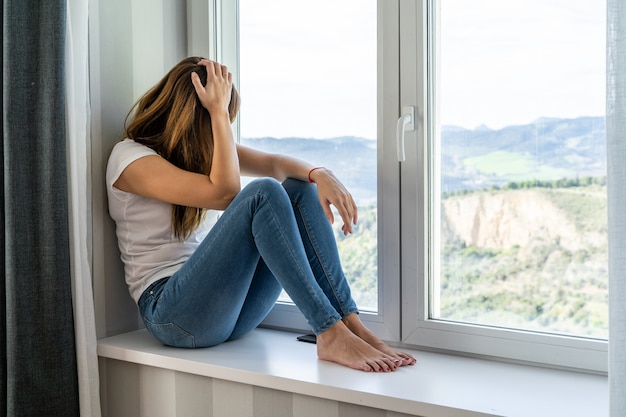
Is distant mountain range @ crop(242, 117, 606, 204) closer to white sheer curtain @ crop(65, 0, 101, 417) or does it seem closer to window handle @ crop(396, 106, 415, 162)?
window handle @ crop(396, 106, 415, 162)

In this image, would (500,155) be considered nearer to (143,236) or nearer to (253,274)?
(253,274)

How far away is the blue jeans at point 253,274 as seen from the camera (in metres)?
1.60

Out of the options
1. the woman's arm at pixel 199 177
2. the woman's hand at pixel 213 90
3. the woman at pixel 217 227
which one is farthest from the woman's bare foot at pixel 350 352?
the woman's hand at pixel 213 90

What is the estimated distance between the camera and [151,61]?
2.09m

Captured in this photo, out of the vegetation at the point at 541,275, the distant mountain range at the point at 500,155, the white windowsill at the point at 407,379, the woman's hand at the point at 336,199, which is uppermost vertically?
the distant mountain range at the point at 500,155

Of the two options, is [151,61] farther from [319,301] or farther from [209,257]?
[319,301]

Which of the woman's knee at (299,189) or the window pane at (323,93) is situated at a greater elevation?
the window pane at (323,93)

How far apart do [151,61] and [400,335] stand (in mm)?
1132

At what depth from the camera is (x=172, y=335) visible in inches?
69.8

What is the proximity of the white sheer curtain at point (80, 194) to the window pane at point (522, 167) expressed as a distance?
0.95 meters

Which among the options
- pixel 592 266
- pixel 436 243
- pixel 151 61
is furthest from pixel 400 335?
pixel 151 61

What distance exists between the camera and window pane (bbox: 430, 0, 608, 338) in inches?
60.8

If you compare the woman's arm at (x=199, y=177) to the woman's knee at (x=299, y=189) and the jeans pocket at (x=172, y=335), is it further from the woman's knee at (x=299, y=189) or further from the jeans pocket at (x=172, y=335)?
the jeans pocket at (x=172, y=335)

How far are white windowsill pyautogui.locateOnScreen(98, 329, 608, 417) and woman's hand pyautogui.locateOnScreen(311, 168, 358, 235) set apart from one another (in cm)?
36
